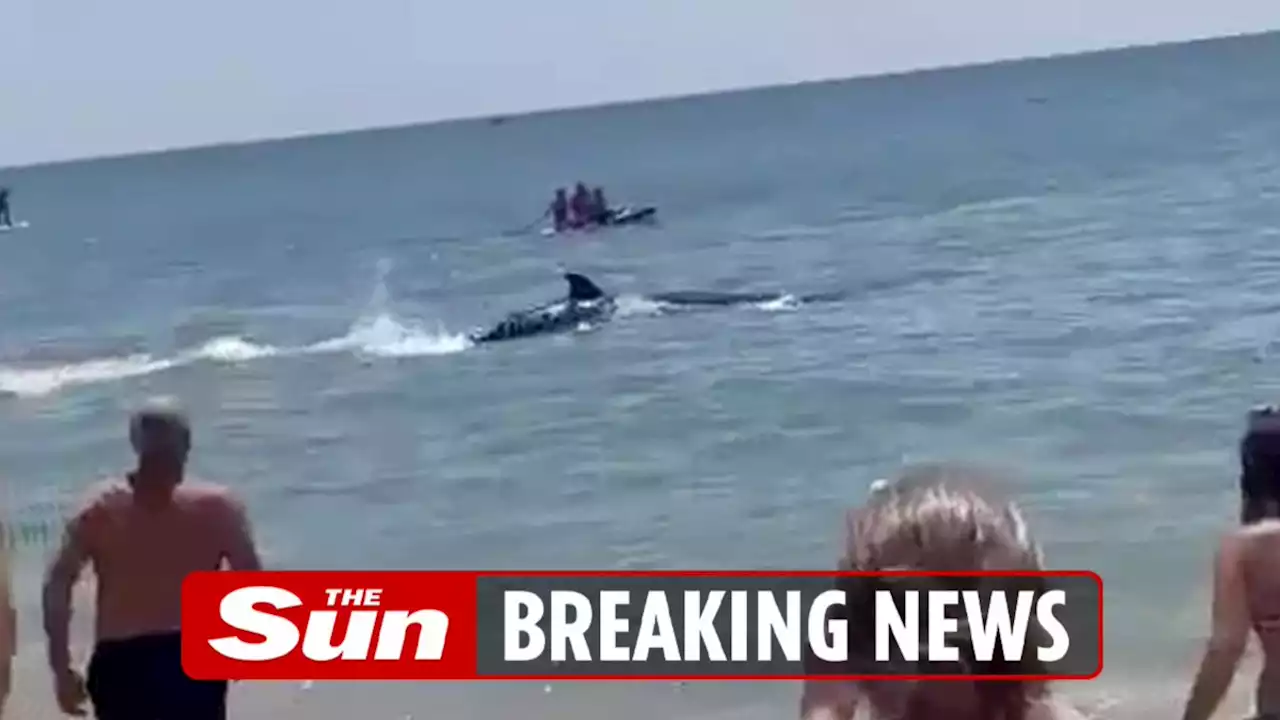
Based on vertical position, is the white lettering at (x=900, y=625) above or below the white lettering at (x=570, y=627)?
below

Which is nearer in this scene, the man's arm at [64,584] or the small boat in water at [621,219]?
the man's arm at [64,584]

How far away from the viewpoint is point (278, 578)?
3.94 m

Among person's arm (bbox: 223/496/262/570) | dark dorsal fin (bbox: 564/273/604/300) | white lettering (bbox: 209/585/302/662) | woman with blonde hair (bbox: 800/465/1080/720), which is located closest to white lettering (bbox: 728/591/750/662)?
white lettering (bbox: 209/585/302/662)

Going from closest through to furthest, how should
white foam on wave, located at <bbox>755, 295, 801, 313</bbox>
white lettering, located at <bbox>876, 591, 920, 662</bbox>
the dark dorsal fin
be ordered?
white lettering, located at <bbox>876, 591, 920, 662</bbox> → the dark dorsal fin → white foam on wave, located at <bbox>755, 295, 801, 313</bbox>

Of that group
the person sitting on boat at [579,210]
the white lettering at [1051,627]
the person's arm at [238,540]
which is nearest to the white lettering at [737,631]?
the person's arm at [238,540]

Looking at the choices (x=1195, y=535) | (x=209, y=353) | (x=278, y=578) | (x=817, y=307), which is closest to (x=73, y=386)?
(x=209, y=353)

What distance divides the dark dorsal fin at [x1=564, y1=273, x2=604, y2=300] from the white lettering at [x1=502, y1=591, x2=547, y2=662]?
15617mm

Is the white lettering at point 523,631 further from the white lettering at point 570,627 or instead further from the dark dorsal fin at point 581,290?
the dark dorsal fin at point 581,290

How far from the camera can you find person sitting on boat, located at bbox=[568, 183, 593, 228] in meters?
37.7

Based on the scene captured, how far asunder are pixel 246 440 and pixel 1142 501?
854 centimetres

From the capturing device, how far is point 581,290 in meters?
23.5

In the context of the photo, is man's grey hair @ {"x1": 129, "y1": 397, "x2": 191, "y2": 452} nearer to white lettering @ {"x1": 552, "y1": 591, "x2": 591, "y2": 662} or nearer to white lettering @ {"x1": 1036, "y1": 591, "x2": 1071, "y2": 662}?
white lettering @ {"x1": 1036, "y1": 591, "x2": 1071, "y2": 662}

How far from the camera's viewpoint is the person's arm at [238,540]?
143 inches

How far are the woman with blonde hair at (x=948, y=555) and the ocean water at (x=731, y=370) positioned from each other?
Result: 14.7 feet
